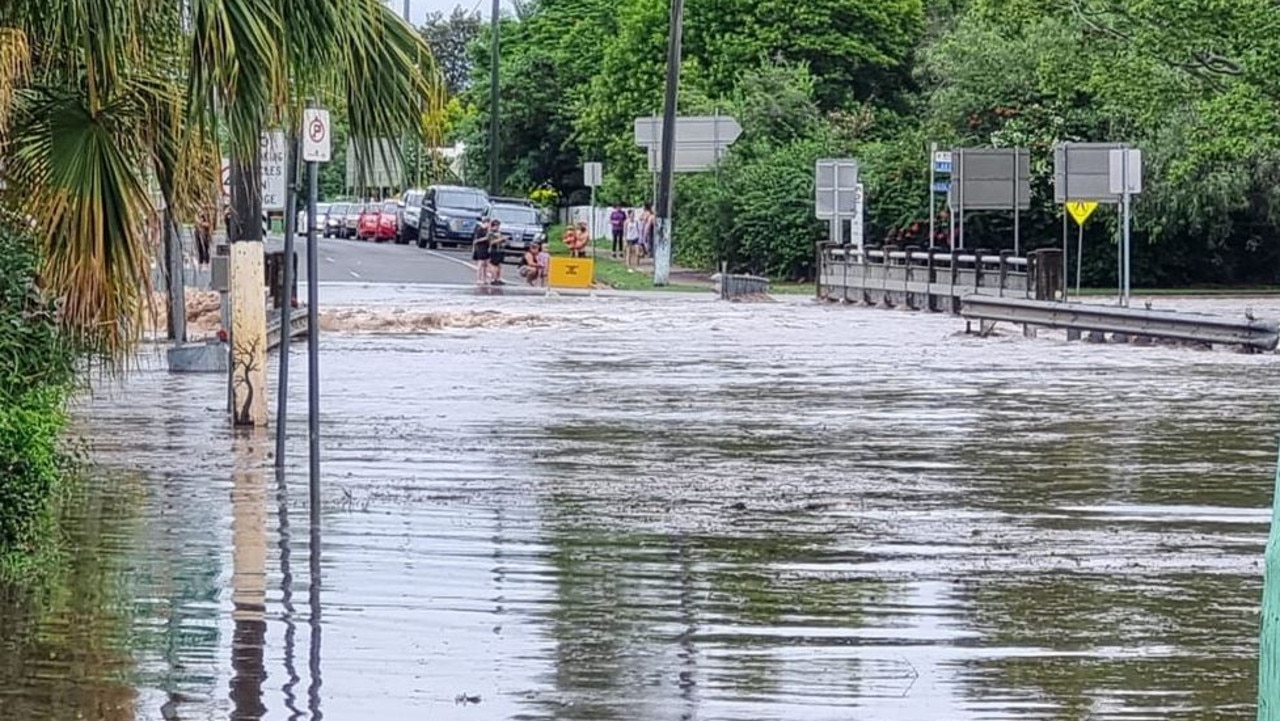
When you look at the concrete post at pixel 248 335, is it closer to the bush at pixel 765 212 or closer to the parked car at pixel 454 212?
the bush at pixel 765 212

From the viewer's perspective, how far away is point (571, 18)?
91.6 meters

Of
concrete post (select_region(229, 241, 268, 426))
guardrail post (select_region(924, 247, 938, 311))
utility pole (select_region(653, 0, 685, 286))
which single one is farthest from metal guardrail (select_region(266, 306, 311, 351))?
utility pole (select_region(653, 0, 685, 286))

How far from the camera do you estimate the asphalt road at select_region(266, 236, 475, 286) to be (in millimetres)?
54094

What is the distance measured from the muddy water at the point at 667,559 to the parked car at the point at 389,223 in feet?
192

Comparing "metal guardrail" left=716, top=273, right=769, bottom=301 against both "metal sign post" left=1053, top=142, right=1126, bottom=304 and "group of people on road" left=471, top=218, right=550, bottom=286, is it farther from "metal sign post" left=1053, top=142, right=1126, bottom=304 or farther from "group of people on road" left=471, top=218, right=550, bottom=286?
"metal sign post" left=1053, top=142, right=1126, bottom=304

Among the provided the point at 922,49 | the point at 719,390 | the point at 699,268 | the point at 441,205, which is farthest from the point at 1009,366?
the point at 441,205

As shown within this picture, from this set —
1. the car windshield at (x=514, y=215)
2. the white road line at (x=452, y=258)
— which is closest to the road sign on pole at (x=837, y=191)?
the white road line at (x=452, y=258)

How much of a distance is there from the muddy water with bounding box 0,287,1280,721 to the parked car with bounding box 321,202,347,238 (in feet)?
224

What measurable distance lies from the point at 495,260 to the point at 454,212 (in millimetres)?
22430

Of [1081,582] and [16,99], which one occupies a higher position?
[16,99]

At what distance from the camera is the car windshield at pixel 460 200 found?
73.2 meters

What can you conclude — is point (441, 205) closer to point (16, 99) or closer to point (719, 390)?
point (719, 390)

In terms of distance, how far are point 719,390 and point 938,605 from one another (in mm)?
13304

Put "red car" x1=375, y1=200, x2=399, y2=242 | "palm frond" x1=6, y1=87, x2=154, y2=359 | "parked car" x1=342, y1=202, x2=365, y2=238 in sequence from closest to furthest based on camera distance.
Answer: "palm frond" x1=6, y1=87, x2=154, y2=359 → "red car" x1=375, y1=200, x2=399, y2=242 → "parked car" x1=342, y1=202, x2=365, y2=238
